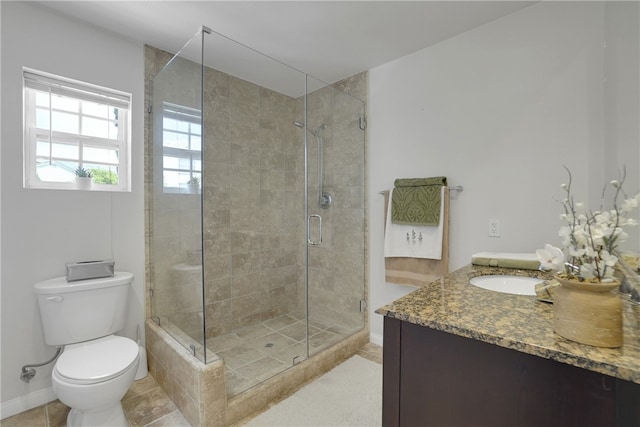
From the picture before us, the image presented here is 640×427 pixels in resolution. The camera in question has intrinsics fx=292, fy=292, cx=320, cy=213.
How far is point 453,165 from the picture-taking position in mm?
2135

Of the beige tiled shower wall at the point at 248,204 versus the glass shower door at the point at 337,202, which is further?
the glass shower door at the point at 337,202

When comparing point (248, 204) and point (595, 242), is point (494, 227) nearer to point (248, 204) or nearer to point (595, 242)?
point (595, 242)

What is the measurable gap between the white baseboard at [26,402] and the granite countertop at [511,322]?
2.21m

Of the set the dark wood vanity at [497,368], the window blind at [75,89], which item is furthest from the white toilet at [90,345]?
the dark wood vanity at [497,368]

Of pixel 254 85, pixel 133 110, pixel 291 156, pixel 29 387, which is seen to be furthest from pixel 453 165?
pixel 29 387

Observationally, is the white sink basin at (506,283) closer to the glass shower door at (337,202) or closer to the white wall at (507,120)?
the white wall at (507,120)

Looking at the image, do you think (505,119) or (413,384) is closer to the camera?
(413,384)

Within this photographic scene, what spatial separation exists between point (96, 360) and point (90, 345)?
0.24 meters

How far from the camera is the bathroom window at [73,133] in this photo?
184 cm

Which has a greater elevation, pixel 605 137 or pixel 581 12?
pixel 581 12

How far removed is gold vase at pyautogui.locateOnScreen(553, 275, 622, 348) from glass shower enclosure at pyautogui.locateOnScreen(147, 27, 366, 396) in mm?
1737

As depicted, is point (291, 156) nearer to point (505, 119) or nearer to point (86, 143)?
point (86, 143)

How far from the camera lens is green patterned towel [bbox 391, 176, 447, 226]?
212 centimetres

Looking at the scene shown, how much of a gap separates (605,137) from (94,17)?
122 inches
